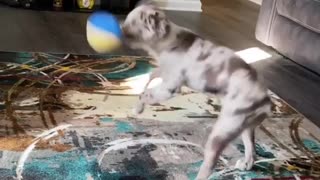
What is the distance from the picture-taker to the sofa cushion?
2.13 metres

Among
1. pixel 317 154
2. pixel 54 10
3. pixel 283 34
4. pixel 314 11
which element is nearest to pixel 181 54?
pixel 317 154

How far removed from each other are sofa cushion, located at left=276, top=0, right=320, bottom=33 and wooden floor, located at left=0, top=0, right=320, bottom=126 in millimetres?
204

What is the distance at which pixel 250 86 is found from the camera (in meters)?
0.87

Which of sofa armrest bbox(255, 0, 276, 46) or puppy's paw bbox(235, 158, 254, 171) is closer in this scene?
puppy's paw bbox(235, 158, 254, 171)

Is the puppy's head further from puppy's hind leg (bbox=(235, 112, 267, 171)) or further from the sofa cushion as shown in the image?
the sofa cushion

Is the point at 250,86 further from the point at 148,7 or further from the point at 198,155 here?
the point at 198,155

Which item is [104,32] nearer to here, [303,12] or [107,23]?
[107,23]

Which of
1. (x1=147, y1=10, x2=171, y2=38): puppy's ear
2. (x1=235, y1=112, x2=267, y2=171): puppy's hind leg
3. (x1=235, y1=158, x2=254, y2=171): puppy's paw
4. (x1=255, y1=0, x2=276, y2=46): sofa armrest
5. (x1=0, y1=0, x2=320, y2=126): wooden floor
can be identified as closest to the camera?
(x1=147, y1=10, x2=171, y2=38): puppy's ear

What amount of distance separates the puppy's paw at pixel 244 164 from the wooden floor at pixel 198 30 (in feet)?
1.65

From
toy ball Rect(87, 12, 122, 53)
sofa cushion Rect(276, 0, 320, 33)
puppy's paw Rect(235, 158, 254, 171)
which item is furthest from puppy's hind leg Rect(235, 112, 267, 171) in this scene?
sofa cushion Rect(276, 0, 320, 33)

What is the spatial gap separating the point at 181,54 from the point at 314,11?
1.44 meters

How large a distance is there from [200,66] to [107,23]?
0.63ft

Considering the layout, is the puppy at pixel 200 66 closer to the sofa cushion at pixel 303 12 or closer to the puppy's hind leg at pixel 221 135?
the puppy's hind leg at pixel 221 135

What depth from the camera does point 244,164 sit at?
43.3 inches
